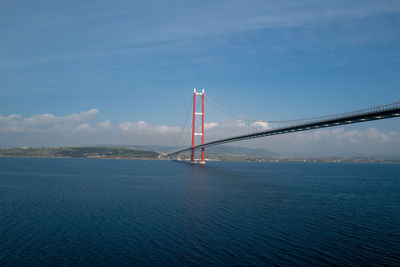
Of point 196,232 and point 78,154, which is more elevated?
point 78,154

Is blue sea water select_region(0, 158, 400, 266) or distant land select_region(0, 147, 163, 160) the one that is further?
distant land select_region(0, 147, 163, 160)

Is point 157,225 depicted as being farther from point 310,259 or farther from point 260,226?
point 310,259

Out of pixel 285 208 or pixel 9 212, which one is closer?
pixel 9 212

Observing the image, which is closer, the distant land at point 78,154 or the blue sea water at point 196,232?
the blue sea water at point 196,232

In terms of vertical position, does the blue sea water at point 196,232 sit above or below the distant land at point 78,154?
below

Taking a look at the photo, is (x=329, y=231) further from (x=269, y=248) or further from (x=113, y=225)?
(x=113, y=225)

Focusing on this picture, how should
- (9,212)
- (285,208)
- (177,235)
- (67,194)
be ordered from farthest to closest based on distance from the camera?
1. (67,194)
2. (285,208)
3. (9,212)
4. (177,235)

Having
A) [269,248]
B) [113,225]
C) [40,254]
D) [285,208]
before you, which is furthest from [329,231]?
[40,254]

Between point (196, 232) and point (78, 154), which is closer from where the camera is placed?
point (196, 232)

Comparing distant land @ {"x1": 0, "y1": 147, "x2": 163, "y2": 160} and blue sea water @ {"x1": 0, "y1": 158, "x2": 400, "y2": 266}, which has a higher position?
distant land @ {"x1": 0, "y1": 147, "x2": 163, "y2": 160}

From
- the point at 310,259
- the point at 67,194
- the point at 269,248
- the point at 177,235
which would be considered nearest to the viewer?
the point at 310,259
